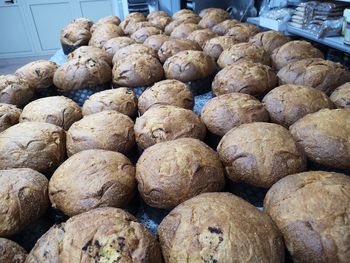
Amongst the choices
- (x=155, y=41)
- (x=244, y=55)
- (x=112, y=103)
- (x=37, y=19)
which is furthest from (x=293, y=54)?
(x=37, y=19)

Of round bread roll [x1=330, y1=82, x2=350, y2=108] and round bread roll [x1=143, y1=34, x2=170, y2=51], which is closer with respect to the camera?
round bread roll [x1=330, y1=82, x2=350, y2=108]

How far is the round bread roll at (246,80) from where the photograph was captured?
69.7 inches

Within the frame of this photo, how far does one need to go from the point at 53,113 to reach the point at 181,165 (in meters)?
0.90

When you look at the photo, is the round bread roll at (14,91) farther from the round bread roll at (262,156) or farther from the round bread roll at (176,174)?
the round bread roll at (262,156)

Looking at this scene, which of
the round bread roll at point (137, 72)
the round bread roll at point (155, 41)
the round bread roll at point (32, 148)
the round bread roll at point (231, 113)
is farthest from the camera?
the round bread roll at point (155, 41)

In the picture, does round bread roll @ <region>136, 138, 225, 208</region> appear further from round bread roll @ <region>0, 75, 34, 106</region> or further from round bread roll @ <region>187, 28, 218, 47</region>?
round bread roll @ <region>187, 28, 218, 47</region>

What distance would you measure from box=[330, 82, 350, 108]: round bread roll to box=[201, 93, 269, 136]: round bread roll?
39 cm

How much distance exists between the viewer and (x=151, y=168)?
1.14 meters

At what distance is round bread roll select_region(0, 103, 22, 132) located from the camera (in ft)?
5.31

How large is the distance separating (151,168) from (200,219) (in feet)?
1.07

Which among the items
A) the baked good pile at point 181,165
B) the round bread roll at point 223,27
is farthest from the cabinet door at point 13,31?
the baked good pile at point 181,165

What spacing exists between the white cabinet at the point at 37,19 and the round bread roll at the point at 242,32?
471cm

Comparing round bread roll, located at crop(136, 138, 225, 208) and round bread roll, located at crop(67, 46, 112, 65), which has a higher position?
round bread roll, located at crop(67, 46, 112, 65)

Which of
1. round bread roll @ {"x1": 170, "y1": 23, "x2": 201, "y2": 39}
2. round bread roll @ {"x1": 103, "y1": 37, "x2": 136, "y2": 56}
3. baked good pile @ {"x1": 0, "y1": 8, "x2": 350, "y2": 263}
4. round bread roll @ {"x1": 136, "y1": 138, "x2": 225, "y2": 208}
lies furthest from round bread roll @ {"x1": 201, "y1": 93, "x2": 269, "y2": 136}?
round bread roll @ {"x1": 170, "y1": 23, "x2": 201, "y2": 39}
